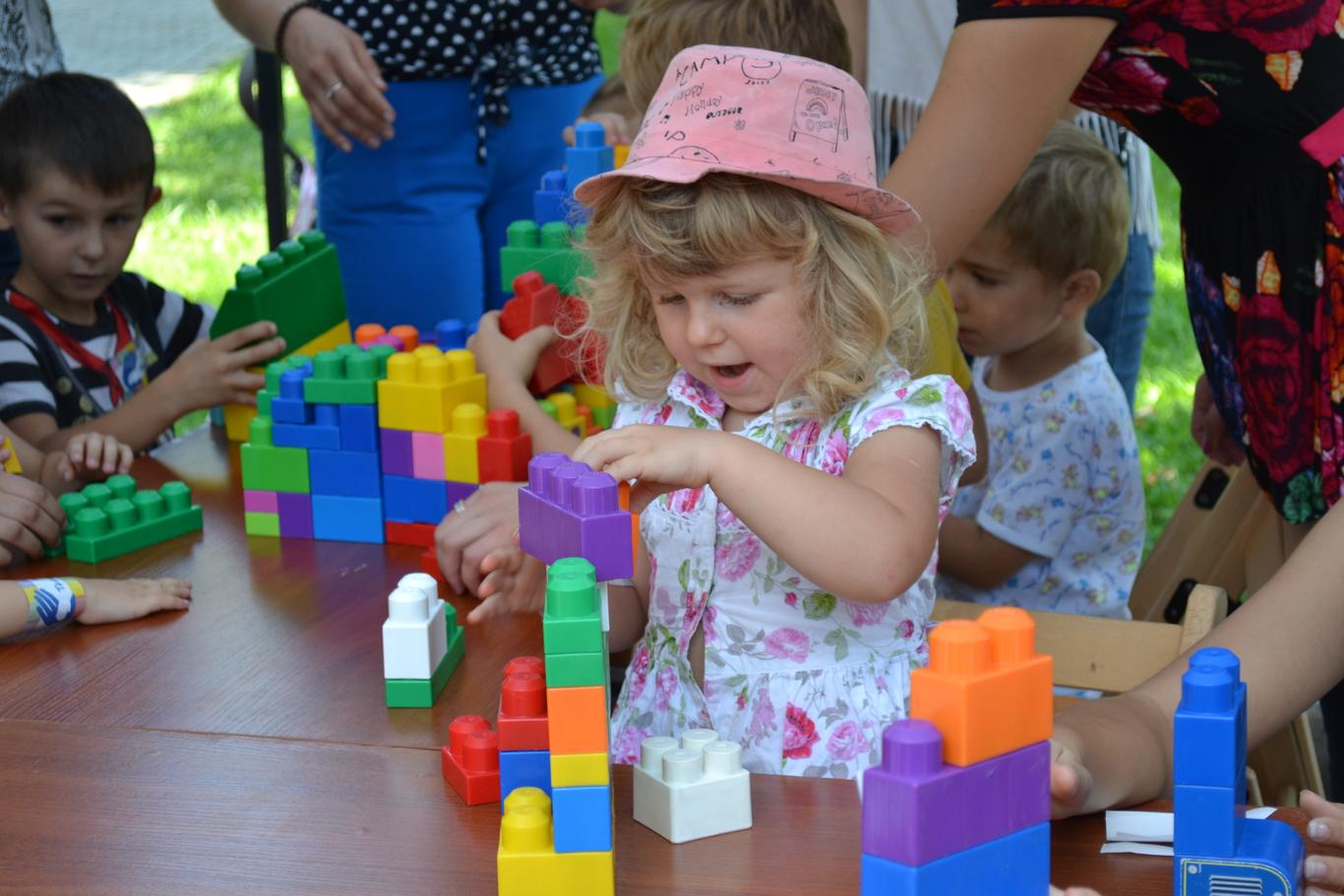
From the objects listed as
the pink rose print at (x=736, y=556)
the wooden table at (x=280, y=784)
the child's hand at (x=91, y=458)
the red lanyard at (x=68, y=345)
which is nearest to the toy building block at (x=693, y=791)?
the wooden table at (x=280, y=784)

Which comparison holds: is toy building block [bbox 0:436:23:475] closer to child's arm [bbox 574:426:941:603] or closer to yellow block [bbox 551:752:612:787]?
child's arm [bbox 574:426:941:603]

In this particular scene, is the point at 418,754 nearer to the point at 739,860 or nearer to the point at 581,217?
the point at 739,860

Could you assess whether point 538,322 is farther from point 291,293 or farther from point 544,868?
point 544,868

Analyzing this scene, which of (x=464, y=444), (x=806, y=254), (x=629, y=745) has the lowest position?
(x=629, y=745)

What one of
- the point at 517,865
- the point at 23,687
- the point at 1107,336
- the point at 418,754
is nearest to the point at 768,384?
the point at 418,754

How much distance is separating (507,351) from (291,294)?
1.73 ft

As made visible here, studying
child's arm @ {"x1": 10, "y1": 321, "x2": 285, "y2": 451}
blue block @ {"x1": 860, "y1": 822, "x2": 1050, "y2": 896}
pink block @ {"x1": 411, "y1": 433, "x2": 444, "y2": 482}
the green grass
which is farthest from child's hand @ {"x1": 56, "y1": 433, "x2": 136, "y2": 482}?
the green grass

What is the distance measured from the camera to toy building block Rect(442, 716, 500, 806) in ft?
4.26

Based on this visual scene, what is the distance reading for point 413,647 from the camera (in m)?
1.54

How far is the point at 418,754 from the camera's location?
142cm

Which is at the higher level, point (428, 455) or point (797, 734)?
point (428, 455)

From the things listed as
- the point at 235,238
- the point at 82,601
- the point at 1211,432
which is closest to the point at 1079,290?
the point at 1211,432

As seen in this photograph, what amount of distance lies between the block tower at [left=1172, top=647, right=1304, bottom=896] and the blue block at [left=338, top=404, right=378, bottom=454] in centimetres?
132

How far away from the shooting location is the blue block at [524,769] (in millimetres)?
1209
